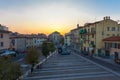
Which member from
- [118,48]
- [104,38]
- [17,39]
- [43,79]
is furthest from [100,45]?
[43,79]

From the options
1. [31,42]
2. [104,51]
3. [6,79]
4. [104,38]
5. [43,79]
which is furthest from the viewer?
[31,42]

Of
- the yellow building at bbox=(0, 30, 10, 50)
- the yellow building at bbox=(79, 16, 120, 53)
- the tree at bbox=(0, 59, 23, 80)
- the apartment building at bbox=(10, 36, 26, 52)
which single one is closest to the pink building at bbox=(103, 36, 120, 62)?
the yellow building at bbox=(79, 16, 120, 53)

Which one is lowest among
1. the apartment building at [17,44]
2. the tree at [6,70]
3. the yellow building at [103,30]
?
the tree at [6,70]

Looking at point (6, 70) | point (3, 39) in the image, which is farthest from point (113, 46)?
point (6, 70)

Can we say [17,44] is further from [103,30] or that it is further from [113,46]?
[113,46]

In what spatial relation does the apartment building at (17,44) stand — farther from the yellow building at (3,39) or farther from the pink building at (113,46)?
the pink building at (113,46)

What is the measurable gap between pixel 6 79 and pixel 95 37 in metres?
55.1

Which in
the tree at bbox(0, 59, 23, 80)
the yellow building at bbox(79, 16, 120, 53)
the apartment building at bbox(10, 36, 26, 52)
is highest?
the yellow building at bbox(79, 16, 120, 53)

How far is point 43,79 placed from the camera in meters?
29.9

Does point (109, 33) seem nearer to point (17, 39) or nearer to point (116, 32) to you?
point (116, 32)

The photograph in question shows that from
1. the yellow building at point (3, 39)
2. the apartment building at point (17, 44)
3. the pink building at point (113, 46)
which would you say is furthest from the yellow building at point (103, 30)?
the apartment building at point (17, 44)

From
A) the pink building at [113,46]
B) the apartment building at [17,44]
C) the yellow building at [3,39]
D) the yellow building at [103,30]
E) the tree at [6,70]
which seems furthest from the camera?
the apartment building at [17,44]

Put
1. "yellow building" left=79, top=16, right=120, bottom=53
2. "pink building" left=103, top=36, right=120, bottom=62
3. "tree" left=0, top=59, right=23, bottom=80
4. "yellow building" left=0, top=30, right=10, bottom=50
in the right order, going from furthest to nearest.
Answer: "yellow building" left=79, top=16, right=120, bottom=53
"yellow building" left=0, top=30, right=10, bottom=50
"pink building" left=103, top=36, right=120, bottom=62
"tree" left=0, top=59, right=23, bottom=80

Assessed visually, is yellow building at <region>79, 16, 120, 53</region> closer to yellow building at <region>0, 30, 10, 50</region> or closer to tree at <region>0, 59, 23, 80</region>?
yellow building at <region>0, 30, 10, 50</region>
